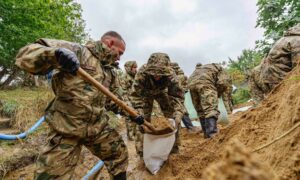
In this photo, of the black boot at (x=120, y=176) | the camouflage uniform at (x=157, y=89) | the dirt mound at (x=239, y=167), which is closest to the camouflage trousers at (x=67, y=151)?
the black boot at (x=120, y=176)

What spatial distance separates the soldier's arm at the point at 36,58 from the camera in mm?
2248

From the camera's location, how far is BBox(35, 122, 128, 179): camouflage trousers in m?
2.34

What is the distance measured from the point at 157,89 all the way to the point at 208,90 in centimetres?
123

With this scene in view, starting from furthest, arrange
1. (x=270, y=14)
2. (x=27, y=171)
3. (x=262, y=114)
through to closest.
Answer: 1. (x=270, y=14)
2. (x=27, y=171)
3. (x=262, y=114)

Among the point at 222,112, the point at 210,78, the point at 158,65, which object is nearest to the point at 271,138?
the point at 158,65

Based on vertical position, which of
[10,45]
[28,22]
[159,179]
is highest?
[28,22]

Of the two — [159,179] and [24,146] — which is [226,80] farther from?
[24,146]

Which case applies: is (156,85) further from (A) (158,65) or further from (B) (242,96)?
(B) (242,96)

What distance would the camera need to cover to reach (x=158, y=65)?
4035 millimetres

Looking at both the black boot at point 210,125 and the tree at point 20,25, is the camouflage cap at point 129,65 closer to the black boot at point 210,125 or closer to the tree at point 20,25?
the black boot at point 210,125

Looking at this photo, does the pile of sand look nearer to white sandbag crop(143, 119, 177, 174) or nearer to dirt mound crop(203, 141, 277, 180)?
dirt mound crop(203, 141, 277, 180)

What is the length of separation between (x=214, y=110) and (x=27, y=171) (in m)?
3.22

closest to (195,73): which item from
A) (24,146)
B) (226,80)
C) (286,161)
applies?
(226,80)

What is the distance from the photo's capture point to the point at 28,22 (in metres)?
10.2
